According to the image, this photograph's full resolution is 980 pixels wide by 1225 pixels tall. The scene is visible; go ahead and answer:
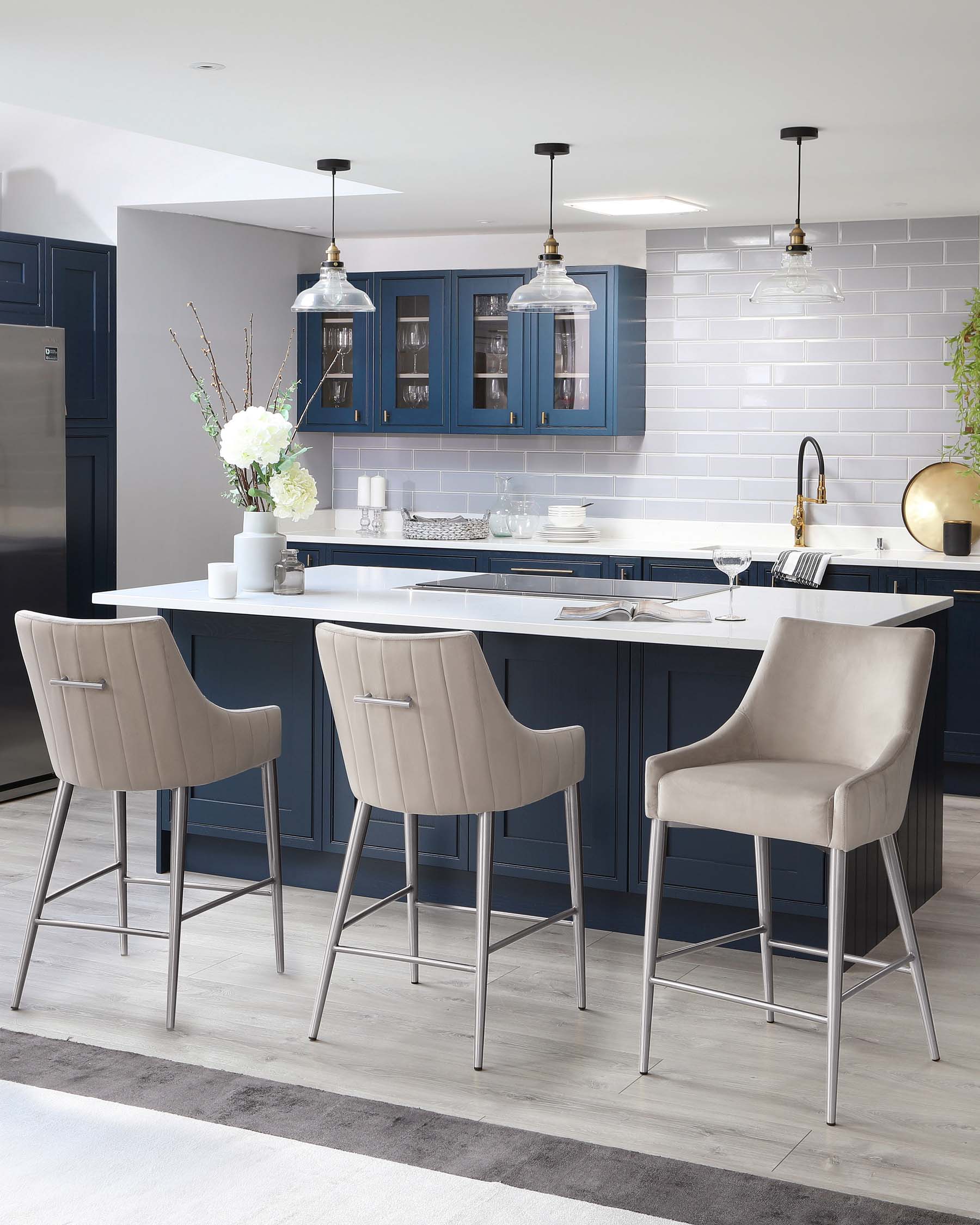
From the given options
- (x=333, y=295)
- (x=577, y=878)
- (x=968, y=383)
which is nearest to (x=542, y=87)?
(x=333, y=295)

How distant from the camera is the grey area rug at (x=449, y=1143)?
8.89 ft

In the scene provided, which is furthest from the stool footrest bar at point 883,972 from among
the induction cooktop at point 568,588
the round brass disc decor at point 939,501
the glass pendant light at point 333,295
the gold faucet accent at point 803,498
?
the gold faucet accent at point 803,498

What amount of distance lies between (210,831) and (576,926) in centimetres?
153

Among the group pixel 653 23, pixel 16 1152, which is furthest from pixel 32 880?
pixel 653 23

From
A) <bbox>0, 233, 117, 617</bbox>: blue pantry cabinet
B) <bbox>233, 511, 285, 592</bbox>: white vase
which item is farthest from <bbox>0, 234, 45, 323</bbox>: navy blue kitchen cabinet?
<bbox>233, 511, 285, 592</bbox>: white vase

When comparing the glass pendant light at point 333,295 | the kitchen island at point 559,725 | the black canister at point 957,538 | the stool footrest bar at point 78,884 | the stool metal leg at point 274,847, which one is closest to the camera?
the stool footrest bar at point 78,884

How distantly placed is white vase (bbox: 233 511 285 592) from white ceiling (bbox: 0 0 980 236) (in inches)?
49.0

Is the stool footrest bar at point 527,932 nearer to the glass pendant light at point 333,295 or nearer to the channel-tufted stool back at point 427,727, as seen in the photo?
the channel-tufted stool back at point 427,727

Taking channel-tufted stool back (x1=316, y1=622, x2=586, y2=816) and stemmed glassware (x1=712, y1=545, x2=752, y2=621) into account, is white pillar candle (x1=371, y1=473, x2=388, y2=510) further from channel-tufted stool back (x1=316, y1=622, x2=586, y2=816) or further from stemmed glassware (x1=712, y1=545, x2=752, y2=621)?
channel-tufted stool back (x1=316, y1=622, x2=586, y2=816)

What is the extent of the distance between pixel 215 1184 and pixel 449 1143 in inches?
18.4

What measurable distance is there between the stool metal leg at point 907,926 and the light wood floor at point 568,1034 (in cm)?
8

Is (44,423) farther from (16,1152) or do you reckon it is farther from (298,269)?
(16,1152)

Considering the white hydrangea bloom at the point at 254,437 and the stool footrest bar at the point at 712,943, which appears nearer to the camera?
the stool footrest bar at the point at 712,943

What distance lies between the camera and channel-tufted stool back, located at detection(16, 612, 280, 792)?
357 cm
